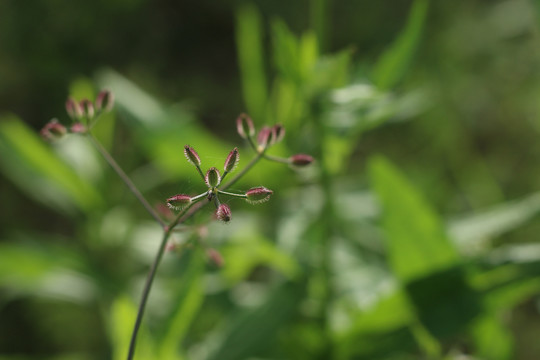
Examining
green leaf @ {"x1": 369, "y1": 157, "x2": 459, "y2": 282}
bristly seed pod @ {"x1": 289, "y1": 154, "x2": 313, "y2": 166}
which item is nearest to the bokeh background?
green leaf @ {"x1": 369, "y1": 157, "x2": 459, "y2": 282}

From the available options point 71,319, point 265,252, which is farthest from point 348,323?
point 71,319

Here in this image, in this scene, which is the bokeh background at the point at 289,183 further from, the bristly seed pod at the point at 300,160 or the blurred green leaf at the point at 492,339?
the bristly seed pod at the point at 300,160

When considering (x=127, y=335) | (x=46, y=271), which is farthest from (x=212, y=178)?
(x=46, y=271)

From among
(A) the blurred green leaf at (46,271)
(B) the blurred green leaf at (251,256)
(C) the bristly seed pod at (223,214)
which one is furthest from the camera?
(A) the blurred green leaf at (46,271)

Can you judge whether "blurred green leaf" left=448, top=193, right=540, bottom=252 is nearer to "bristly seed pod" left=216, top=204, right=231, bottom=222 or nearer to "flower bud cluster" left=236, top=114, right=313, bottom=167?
"flower bud cluster" left=236, top=114, right=313, bottom=167

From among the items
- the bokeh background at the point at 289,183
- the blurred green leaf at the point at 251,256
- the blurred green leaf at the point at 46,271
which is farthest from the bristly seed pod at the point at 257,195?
the blurred green leaf at the point at 46,271

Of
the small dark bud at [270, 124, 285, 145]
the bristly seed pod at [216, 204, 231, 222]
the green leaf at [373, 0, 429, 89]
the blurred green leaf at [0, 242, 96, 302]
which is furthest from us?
the blurred green leaf at [0, 242, 96, 302]

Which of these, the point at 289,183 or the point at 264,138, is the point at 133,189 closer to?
the point at 264,138
